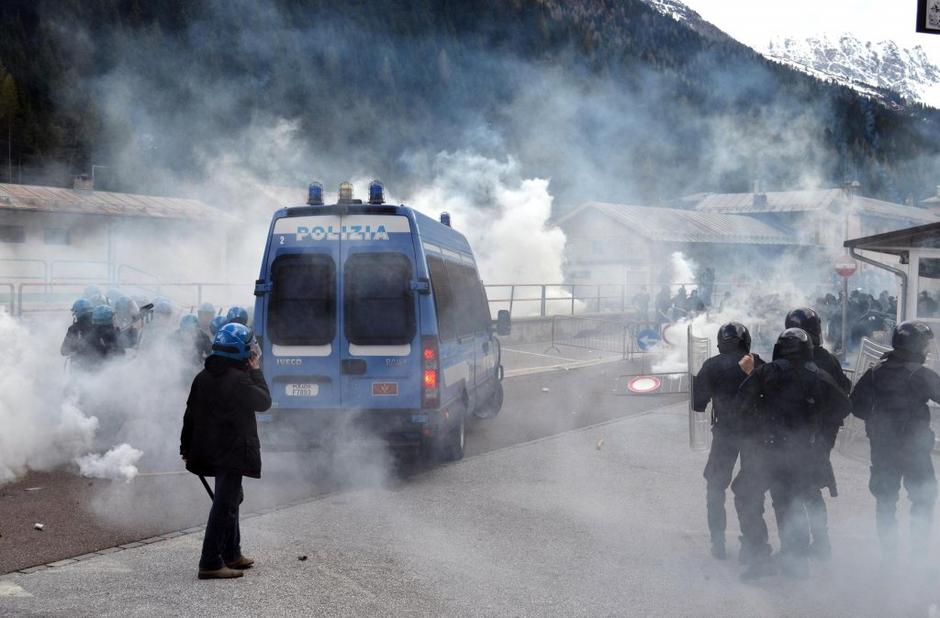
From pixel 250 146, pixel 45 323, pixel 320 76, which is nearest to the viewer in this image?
pixel 45 323

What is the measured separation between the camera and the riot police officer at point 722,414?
5.99m

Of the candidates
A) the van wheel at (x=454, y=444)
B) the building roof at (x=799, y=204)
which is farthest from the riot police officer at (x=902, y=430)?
the building roof at (x=799, y=204)

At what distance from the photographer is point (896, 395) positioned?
5766 mm

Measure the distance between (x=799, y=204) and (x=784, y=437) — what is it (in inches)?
2129

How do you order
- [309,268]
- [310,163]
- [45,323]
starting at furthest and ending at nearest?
[310,163], [45,323], [309,268]

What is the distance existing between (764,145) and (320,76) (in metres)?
34.0

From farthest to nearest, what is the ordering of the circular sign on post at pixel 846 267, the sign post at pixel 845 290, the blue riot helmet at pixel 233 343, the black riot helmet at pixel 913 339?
the circular sign on post at pixel 846 267
the sign post at pixel 845 290
the black riot helmet at pixel 913 339
the blue riot helmet at pixel 233 343

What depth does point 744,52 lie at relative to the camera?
322 ft

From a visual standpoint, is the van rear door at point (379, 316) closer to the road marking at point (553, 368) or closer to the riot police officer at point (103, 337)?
the riot police officer at point (103, 337)

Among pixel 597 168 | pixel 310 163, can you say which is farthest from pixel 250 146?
pixel 597 168

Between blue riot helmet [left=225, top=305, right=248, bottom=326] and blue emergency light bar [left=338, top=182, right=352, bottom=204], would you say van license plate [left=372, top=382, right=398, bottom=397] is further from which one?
blue emergency light bar [left=338, top=182, right=352, bottom=204]

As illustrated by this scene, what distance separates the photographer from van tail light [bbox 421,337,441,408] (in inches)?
327

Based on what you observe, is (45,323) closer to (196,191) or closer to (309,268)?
(309,268)

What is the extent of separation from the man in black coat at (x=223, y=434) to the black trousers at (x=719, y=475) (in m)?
2.99
